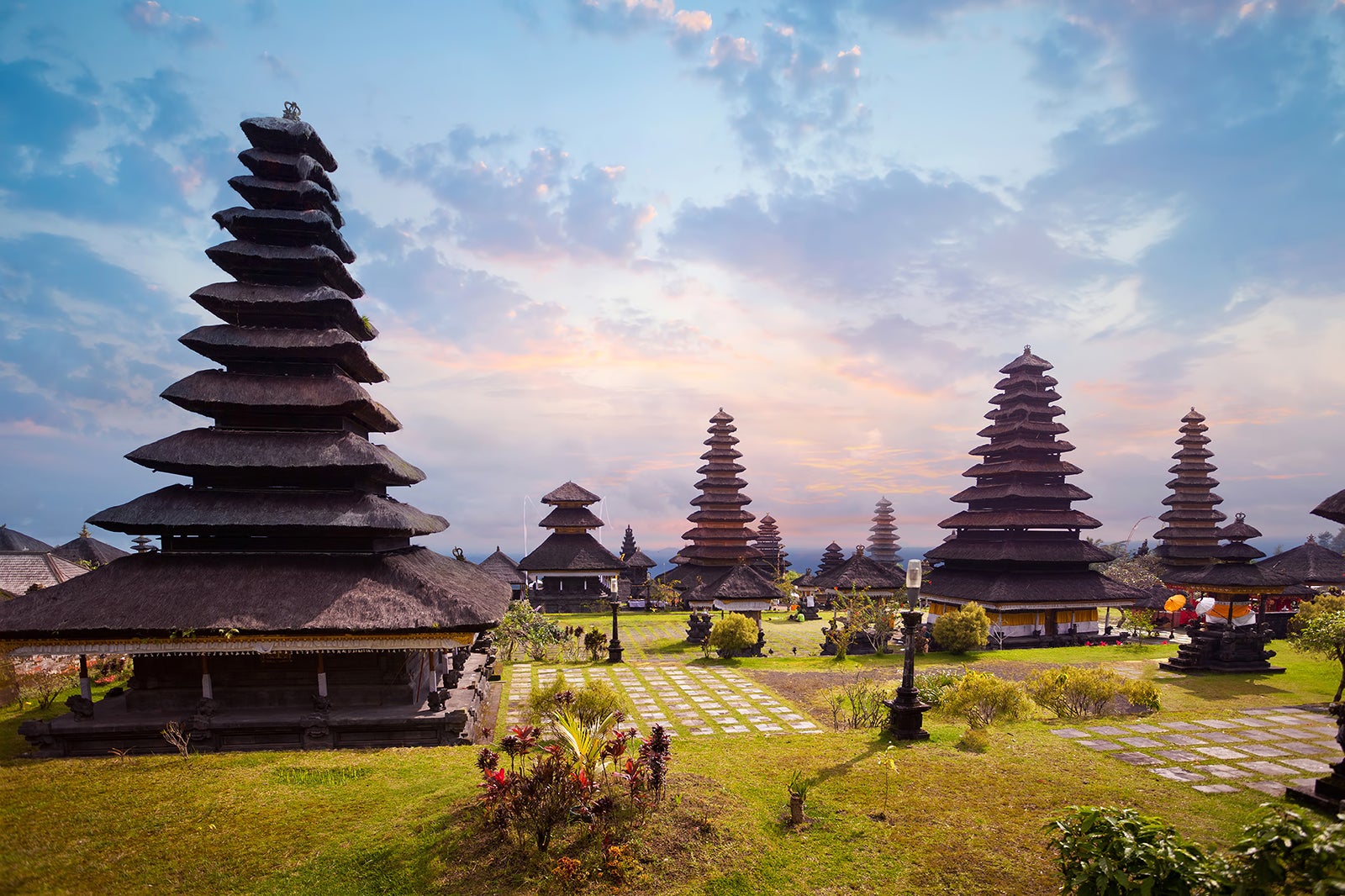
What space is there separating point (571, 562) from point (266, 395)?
2734 cm

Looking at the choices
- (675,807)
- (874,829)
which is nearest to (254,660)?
(675,807)

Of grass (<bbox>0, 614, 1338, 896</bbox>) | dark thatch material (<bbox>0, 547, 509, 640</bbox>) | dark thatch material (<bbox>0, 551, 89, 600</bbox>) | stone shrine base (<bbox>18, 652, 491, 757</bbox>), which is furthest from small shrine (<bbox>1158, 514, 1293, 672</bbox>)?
dark thatch material (<bbox>0, 551, 89, 600</bbox>)

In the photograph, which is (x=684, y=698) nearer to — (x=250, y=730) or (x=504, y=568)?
(x=250, y=730)

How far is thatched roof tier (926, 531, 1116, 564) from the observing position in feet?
102

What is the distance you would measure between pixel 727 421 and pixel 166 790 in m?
38.5

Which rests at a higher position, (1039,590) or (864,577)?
(864,577)

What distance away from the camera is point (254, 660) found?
48.9 ft

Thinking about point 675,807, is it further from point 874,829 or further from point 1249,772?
point 1249,772

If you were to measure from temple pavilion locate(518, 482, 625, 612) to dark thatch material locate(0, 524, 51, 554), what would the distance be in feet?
84.1

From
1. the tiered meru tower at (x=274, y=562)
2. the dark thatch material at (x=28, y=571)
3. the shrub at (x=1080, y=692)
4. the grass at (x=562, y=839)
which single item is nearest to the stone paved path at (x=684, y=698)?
the grass at (x=562, y=839)

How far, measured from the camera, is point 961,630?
2558cm

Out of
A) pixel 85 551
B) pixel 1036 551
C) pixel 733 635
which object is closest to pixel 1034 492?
pixel 1036 551

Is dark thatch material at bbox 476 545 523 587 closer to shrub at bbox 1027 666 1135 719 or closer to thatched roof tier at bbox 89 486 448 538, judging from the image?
thatched roof tier at bbox 89 486 448 538

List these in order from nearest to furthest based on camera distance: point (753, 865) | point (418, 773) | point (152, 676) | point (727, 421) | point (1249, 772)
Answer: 1. point (753, 865)
2. point (1249, 772)
3. point (418, 773)
4. point (152, 676)
5. point (727, 421)
